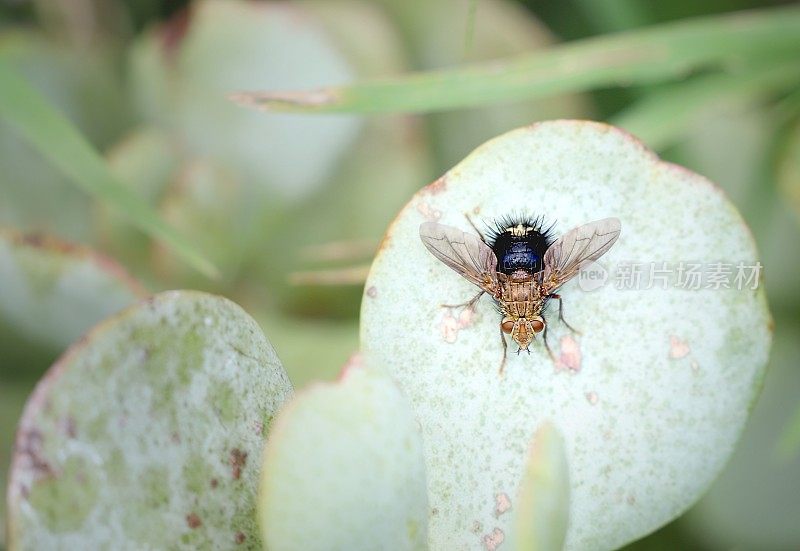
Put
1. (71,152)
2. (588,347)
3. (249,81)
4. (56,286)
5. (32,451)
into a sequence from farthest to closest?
(249,81)
(71,152)
(56,286)
(588,347)
(32,451)

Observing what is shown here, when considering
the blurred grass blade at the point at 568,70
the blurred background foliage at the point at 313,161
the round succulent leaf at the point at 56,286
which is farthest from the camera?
the blurred background foliage at the point at 313,161

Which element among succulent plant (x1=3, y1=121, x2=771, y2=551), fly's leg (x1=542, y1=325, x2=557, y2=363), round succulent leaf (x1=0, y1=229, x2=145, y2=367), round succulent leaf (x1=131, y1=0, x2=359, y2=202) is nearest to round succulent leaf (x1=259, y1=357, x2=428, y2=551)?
succulent plant (x1=3, y1=121, x2=771, y2=551)

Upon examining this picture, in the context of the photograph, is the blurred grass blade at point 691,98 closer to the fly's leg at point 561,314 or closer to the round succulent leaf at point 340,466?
the fly's leg at point 561,314

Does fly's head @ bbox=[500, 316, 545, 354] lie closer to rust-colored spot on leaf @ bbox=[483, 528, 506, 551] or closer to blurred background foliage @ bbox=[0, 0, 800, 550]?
rust-colored spot on leaf @ bbox=[483, 528, 506, 551]

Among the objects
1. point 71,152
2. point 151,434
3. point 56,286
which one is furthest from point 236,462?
point 71,152

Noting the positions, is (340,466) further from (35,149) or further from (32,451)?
(35,149)

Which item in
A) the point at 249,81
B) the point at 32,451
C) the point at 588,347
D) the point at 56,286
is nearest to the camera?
the point at 32,451

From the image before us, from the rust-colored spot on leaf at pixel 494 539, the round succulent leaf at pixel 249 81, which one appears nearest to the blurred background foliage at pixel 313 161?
the round succulent leaf at pixel 249 81

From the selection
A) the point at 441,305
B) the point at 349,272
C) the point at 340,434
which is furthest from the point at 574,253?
the point at 349,272
